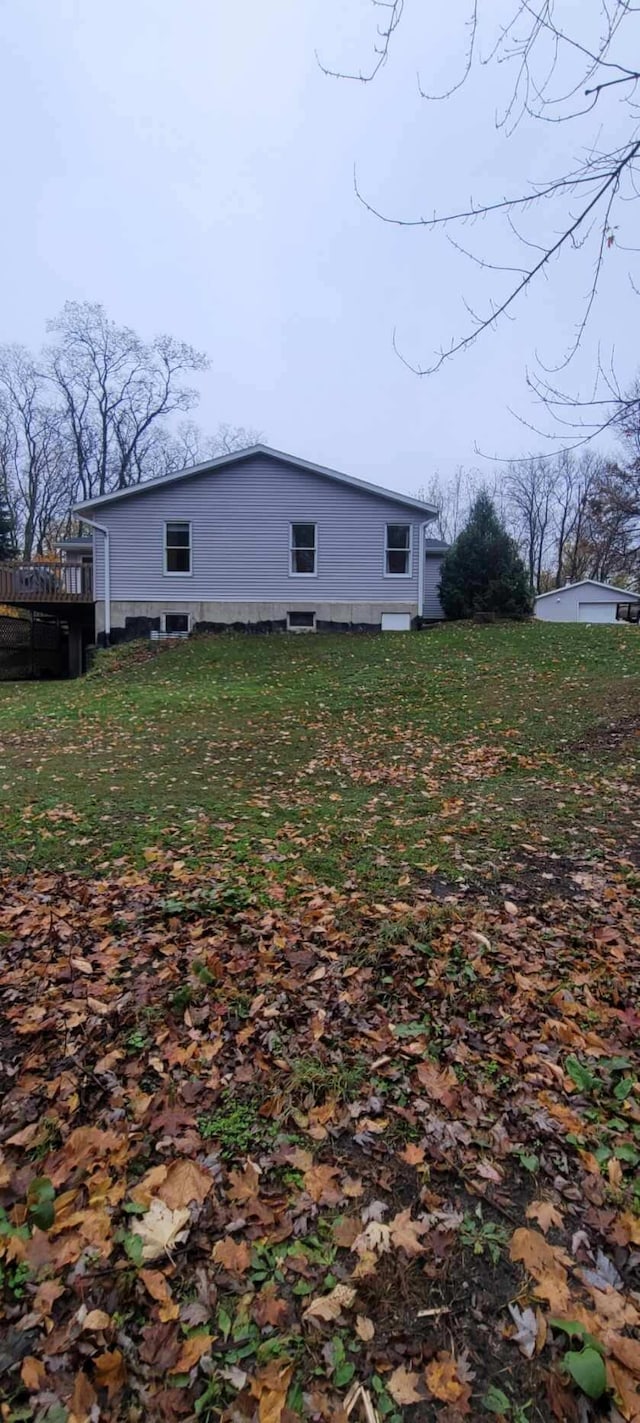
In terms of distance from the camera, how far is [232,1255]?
5.94ft

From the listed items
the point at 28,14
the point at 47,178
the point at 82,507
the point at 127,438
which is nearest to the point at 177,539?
the point at 82,507

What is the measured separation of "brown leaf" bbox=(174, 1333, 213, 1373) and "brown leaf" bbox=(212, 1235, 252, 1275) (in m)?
0.17

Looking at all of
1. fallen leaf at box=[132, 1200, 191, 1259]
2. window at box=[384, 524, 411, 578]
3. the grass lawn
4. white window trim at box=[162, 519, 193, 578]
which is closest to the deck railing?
white window trim at box=[162, 519, 193, 578]

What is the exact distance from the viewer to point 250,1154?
84.4 inches

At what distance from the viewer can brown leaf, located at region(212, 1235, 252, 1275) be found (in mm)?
1775

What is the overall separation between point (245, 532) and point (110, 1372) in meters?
18.0

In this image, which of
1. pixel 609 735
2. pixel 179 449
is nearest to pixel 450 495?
pixel 179 449

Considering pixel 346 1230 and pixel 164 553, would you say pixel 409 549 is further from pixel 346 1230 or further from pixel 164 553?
pixel 346 1230

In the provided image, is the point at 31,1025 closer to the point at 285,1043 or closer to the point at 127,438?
the point at 285,1043

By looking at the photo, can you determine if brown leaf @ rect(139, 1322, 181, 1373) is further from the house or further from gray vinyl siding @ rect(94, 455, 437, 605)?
gray vinyl siding @ rect(94, 455, 437, 605)

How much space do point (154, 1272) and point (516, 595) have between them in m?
20.4

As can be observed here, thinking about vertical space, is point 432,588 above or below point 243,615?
above

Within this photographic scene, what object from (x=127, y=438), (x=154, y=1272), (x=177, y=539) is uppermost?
(x=127, y=438)

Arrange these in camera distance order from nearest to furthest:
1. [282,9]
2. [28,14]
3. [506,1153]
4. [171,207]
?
[506,1153], [282,9], [28,14], [171,207]
